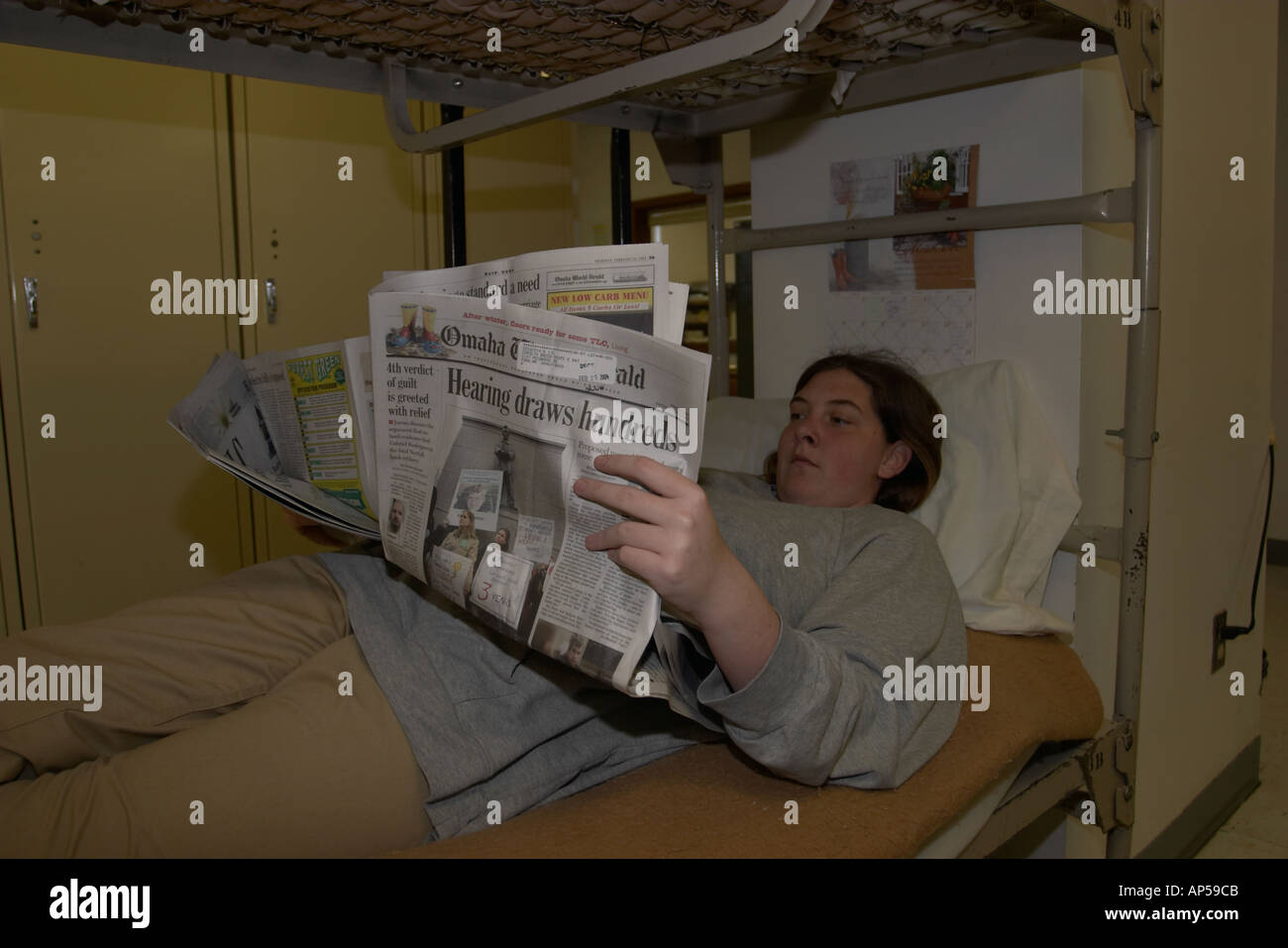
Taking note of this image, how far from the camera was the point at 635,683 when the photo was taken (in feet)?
3.05

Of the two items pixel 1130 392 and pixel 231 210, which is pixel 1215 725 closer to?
pixel 1130 392

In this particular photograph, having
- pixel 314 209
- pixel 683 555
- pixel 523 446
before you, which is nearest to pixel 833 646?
pixel 683 555

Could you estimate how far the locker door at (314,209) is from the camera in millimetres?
2477

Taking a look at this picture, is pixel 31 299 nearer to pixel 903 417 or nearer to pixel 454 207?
pixel 454 207

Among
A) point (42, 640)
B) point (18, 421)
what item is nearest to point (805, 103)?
point (42, 640)

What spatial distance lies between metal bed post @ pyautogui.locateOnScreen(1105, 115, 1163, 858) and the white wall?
0.14m

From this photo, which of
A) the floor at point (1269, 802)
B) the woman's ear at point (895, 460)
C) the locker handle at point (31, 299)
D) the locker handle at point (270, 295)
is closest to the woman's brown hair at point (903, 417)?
the woman's ear at point (895, 460)

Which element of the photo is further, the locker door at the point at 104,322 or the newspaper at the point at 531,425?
the locker door at the point at 104,322

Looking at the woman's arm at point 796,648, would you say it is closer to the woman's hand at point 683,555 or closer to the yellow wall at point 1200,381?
the woman's hand at point 683,555

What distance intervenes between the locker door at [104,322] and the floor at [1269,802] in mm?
2367

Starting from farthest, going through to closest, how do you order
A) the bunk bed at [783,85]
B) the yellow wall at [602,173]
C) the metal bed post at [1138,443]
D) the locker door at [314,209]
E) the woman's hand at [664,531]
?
the yellow wall at [602,173], the locker door at [314,209], the metal bed post at [1138,443], the bunk bed at [783,85], the woman's hand at [664,531]

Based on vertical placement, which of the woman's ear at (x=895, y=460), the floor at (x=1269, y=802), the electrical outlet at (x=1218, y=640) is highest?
the woman's ear at (x=895, y=460)

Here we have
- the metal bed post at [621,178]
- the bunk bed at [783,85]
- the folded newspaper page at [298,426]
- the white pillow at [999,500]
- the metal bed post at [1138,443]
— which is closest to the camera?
the bunk bed at [783,85]

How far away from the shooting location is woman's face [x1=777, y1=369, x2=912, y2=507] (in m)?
1.48
